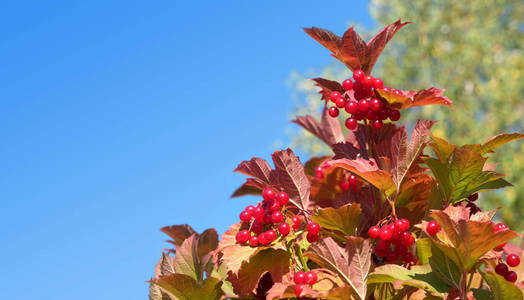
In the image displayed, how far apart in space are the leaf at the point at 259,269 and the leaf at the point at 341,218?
10 centimetres

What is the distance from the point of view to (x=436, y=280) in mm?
933

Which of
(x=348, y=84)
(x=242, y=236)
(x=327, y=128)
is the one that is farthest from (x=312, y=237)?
(x=327, y=128)

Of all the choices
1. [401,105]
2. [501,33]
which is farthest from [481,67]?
[401,105]

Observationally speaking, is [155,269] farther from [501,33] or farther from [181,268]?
[501,33]

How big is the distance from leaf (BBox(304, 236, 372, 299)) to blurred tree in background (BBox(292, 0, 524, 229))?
30.0 feet

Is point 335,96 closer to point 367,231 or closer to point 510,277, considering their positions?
point 367,231

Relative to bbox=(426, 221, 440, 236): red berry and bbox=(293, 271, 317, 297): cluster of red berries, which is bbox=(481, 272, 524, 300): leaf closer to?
bbox=(426, 221, 440, 236): red berry

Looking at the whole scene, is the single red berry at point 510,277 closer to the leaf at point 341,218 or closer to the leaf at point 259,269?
the leaf at point 341,218

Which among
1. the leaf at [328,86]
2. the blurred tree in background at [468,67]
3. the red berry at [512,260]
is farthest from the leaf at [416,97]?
the blurred tree in background at [468,67]

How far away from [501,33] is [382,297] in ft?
39.3

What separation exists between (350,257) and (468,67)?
10959 millimetres

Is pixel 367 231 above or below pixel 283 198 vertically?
below

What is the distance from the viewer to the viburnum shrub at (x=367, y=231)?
90 cm

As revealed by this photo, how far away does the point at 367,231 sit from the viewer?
1095 millimetres
